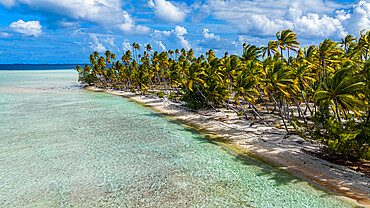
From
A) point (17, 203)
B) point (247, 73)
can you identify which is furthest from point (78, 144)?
point (247, 73)

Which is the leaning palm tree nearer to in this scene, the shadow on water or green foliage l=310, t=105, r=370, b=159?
green foliage l=310, t=105, r=370, b=159

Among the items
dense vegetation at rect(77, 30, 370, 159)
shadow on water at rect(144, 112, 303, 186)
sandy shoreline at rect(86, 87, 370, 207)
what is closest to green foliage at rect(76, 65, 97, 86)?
dense vegetation at rect(77, 30, 370, 159)

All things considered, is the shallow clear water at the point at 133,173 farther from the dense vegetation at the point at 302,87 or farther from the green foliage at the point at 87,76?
the green foliage at the point at 87,76

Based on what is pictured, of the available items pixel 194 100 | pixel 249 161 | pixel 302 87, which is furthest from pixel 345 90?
pixel 194 100

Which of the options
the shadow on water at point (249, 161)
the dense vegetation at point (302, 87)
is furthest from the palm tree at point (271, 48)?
the shadow on water at point (249, 161)

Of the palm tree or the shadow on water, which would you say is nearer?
the shadow on water

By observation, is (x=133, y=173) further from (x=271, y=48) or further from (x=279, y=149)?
(x=271, y=48)
